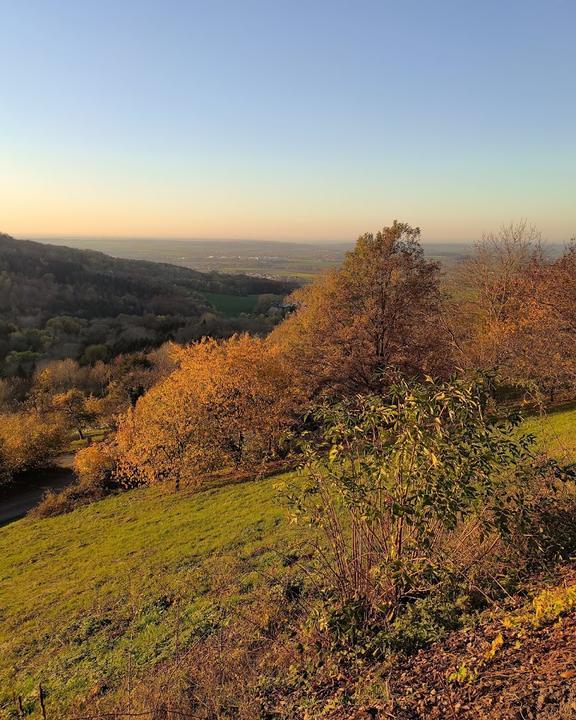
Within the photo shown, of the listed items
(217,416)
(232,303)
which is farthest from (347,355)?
(232,303)

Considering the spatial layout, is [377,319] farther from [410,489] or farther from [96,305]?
[96,305]

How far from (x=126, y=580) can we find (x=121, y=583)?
19 cm

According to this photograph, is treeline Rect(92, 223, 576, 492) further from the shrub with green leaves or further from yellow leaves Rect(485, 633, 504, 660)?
yellow leaves Rect(485, 633, 504, 660)

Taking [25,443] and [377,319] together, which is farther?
[25,443]

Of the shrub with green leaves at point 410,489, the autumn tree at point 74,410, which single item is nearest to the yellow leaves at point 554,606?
the shrub with green leaves at point 410,489

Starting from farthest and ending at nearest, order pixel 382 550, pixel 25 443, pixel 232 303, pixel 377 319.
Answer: pixel 232 303 → pixel 25 443 → pixel 377 319 → pixel 382 550

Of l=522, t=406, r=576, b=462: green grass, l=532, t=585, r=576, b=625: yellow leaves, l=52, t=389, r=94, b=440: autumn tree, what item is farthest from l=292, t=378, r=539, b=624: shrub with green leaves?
l=52, t=389, r=94, b=440: autumn tree

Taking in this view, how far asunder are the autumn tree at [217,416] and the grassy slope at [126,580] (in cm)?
363

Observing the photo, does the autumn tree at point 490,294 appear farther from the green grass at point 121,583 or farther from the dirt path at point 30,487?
the dirt path at point 30,487

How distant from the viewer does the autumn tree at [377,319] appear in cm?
2392

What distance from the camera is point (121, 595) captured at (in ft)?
40.9

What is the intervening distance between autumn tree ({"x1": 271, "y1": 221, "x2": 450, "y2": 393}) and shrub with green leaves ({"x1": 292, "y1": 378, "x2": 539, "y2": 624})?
1723 cm

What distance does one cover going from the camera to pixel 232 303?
141875 millimetres

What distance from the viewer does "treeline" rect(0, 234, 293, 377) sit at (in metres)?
91.9
